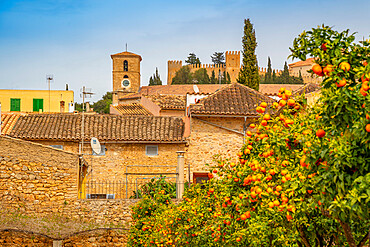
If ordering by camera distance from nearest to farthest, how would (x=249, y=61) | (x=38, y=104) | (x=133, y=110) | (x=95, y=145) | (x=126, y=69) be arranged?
(x=95, y=145) < (x=249, y=61) < (x=133, y=110) < (x=38, y=104) < (x=126, y=69)

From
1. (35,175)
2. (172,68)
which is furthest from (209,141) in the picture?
(172,68)

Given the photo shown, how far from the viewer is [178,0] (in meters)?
11.2

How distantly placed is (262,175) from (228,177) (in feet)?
4.21

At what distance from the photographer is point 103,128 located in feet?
65.3

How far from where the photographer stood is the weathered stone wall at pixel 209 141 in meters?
18.9

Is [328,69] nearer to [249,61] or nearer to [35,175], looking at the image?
[35,175]

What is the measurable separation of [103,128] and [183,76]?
73062mm

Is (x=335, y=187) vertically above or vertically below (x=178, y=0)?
below

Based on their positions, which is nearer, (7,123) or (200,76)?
(7,123)

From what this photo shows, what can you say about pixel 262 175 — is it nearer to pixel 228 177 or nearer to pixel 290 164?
pixel 290 164

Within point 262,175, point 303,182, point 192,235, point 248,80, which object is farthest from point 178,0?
point 248,80

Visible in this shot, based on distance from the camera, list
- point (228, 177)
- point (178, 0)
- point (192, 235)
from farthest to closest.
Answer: point (178, 0) → point (192, 235) → point (228, 177)

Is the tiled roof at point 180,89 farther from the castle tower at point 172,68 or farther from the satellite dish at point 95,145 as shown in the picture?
the satellite dish at point 95,145

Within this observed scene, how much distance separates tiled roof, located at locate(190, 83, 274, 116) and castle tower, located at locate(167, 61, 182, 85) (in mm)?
79252
